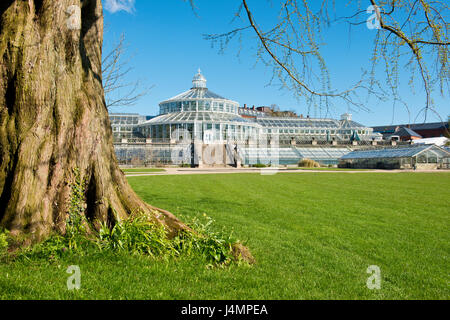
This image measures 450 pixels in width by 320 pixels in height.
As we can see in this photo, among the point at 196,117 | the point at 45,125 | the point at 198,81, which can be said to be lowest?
the point at 45,125

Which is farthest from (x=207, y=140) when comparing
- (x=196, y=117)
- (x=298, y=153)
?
(x=298, y=153)

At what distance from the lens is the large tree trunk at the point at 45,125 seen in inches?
159

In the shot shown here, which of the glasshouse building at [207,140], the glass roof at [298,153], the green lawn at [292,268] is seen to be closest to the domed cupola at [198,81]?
the glasshouse building at [207,140]

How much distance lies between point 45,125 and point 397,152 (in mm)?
46056

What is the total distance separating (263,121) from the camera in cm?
6875

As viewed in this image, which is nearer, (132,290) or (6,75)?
(132,290)

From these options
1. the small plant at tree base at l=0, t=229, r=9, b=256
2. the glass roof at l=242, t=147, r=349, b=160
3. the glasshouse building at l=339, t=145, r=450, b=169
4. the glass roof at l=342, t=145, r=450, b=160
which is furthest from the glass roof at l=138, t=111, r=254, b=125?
the small plant at tree base at l=0, t=229, r=9, b=256

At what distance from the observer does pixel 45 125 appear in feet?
13.8

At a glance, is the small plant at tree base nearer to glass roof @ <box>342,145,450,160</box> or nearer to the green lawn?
the green lawn

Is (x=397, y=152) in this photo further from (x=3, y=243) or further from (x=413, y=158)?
(x=3, y=243)

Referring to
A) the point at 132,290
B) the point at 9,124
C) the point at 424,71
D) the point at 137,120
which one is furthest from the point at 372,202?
the point at 137,120
